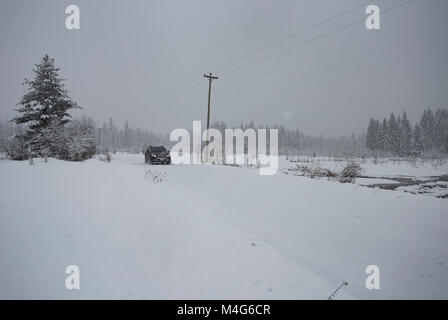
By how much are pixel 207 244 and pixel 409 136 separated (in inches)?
3084

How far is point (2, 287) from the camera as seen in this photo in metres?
2.27

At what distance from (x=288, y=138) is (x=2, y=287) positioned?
9468 centimetres

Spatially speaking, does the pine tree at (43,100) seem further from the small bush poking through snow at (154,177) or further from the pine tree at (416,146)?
the pine tree at (416,146)

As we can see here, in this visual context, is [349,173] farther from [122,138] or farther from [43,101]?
[122,138]

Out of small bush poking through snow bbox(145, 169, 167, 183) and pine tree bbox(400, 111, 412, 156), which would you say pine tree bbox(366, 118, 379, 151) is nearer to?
pine tree bbox(400, 111, 412, 156)

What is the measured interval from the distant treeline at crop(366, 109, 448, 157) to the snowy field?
230 feet

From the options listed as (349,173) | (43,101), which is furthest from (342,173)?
(43,101)

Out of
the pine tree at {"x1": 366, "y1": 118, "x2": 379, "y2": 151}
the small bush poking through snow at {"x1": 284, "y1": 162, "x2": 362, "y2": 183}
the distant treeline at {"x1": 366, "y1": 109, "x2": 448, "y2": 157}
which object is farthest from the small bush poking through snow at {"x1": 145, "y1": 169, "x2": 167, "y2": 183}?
the pine tree at {"x1": 366, "y1": 118, "x2": 379, "y2": 151}

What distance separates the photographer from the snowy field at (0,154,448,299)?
99.0 inches

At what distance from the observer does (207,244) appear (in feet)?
11.7

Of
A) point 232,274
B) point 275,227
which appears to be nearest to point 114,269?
point 232,274

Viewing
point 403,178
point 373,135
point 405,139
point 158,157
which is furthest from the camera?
point 373,135

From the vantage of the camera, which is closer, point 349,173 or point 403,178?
point 349,173
